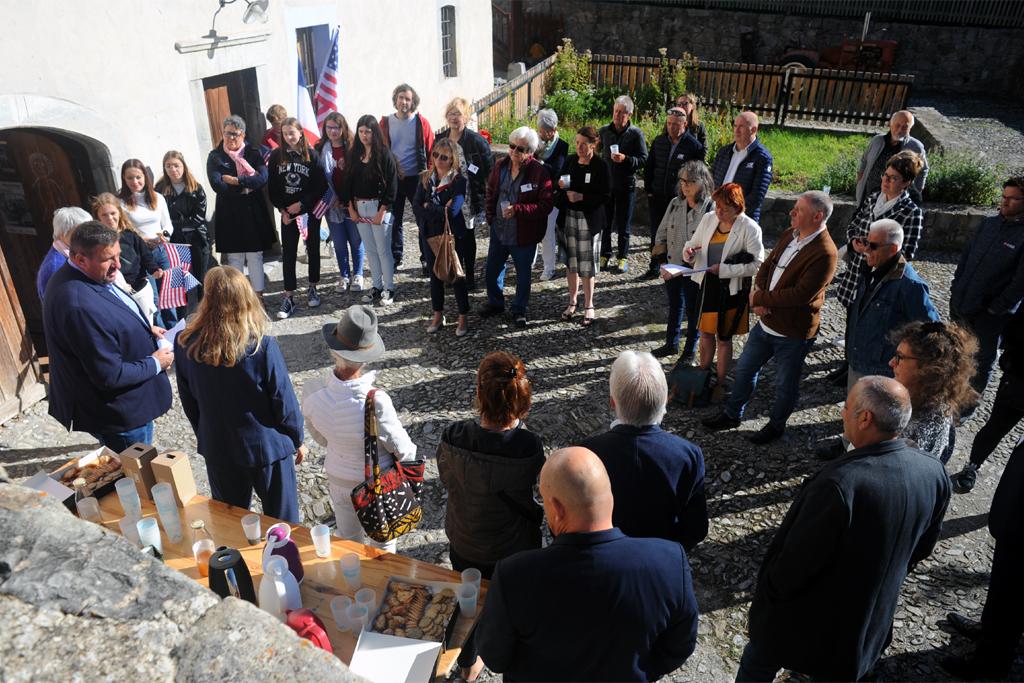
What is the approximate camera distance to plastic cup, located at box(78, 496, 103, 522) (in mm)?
3305

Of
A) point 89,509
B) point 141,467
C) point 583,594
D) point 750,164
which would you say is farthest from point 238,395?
point 750,164

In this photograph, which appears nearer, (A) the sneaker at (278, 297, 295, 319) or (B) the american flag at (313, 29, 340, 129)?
(A) the sneaker at (278, 297, 295, 319)

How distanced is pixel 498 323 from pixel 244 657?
5.91m

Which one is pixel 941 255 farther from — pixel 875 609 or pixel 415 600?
pixel 415 600

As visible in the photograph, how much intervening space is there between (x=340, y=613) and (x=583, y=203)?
4.71 m

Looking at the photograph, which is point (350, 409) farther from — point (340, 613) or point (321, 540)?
point (340, 613)

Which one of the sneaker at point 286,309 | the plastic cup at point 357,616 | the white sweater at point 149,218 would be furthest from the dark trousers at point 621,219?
the plastic cup at point 357,616

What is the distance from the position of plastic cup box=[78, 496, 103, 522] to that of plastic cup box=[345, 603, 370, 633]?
142 cm

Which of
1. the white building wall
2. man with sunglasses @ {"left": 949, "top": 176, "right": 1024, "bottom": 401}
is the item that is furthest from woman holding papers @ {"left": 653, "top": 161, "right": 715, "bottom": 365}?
the white building wall

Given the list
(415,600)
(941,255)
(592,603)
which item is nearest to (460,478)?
(415,600)

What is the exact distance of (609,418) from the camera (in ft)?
18.9

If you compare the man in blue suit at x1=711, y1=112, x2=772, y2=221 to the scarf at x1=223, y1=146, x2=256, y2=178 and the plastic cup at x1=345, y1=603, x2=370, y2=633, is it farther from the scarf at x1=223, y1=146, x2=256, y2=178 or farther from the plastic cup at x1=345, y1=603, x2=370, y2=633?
the plastic cup at x1=345, y1=603, x2=370, y2=633

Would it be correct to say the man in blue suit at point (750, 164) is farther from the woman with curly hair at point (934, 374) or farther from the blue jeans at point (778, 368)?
the woman with curly hair at point (934, 374)

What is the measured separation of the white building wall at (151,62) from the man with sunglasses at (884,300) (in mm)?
6305
